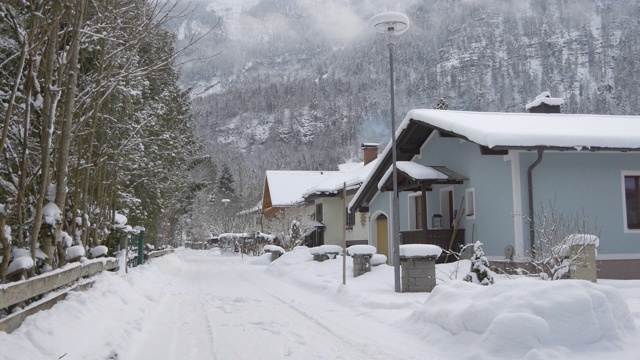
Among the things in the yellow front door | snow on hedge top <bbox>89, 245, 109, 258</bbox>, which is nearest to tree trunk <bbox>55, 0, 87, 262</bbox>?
snow on hedge top <bbox>89, 245, 109, 258</bbox>

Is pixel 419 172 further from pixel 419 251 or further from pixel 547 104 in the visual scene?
pixel 547 104

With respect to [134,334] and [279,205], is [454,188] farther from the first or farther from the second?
[279,205]

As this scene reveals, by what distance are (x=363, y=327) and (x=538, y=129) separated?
31.5ft

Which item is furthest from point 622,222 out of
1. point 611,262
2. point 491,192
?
point 491,192

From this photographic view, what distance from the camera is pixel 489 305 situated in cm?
738

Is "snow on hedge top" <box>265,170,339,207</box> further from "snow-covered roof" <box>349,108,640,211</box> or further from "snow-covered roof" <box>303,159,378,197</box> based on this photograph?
"snow-covered roof" <box>349,108,640,211</box>

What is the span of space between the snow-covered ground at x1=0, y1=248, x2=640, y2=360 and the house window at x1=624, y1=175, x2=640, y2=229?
578 centimetres

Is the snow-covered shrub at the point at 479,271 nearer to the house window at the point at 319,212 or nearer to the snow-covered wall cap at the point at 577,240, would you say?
the snow-covered wall cap at the point at 577,240

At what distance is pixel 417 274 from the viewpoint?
42.9 ft

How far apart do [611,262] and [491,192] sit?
361cm

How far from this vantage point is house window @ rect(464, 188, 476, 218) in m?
18.2

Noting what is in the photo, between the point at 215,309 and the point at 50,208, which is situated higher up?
the point at 50,208

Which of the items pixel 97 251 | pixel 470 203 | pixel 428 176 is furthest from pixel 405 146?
pixel 97 251

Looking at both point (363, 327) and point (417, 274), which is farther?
point (417, 274)
